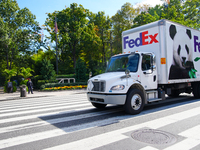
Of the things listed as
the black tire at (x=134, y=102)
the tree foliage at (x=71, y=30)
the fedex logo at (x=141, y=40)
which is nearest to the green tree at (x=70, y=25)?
the tree foliage at (x=71, y=30)

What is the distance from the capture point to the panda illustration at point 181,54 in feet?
27.0

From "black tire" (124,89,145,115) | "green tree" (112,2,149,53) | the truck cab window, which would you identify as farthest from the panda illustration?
"green tree" (112,2,149,53)

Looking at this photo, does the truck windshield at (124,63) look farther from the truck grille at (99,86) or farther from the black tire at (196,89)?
the black tire at (196,89)

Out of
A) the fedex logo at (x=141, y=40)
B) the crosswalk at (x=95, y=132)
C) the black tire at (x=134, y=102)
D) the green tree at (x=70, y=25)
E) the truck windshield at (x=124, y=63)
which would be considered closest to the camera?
the crosswalk at (x=95, y=132)

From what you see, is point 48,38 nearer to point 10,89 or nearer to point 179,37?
point 10,89

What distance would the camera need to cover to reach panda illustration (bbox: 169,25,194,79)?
8.24 meters

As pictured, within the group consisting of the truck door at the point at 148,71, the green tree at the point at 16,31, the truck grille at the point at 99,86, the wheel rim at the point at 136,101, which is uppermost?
the green tree at the point at 16,31

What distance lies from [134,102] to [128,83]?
778 millimetres

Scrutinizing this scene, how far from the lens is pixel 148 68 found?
23.9ft

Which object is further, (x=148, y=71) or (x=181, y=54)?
(x=181, y=54)

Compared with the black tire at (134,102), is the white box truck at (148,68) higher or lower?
higher

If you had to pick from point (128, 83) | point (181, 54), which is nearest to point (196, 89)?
point (181, 54)

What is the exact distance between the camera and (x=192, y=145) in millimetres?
3689

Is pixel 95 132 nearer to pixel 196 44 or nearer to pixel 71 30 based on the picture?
pixel 196 44
